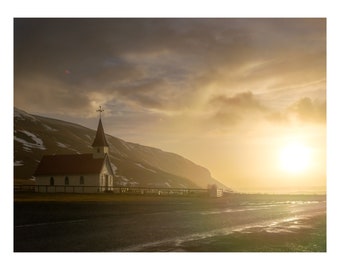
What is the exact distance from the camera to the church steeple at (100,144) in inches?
588

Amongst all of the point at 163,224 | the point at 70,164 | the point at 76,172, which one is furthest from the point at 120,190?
the point at 163,224

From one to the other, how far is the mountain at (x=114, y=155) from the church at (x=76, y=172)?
21 centimetres

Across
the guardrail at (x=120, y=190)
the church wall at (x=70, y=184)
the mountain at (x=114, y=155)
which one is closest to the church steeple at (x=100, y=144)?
the mountain at (x=114, y=155)

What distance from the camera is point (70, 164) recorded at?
636 inches

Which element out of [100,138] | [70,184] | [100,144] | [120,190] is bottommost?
[120,190]

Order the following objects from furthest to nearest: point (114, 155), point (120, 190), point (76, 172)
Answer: point (120, 190) < point (76, 172) < point (114, 155)

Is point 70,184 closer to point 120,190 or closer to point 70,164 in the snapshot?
point 70,164

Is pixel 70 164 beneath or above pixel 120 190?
above

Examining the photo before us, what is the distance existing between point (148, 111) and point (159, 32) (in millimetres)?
2224

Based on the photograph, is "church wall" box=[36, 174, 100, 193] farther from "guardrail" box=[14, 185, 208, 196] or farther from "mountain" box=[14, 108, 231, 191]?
"mountain" box=[14, 108, 231, 191]

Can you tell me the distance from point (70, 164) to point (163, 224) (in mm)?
3462

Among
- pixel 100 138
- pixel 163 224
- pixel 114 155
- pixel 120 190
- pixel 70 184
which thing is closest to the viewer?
pixel 163 224

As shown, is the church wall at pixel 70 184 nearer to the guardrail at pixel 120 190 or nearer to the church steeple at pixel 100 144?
the guardrail at pixel 120 190

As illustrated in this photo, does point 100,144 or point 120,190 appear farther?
point 120,190
